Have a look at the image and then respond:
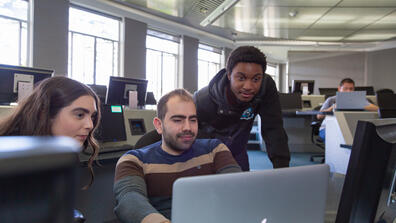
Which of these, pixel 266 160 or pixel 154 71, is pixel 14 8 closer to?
pixel 154 71

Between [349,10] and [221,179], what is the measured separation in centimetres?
669

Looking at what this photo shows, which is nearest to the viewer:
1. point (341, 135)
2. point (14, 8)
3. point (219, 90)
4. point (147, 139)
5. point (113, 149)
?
point (147, 139)

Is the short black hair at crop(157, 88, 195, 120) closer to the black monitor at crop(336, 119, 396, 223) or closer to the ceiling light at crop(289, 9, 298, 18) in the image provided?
the black monitor at crop(336, 119, 396, 223)

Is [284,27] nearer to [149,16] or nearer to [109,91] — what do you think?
[149,16]

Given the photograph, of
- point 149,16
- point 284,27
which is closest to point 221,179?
point 149,16

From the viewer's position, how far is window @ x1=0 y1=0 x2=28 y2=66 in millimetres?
4855

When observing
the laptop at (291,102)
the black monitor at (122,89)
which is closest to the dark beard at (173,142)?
the black monitor at (122,89)

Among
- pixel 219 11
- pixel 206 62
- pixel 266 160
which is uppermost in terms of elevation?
pixel 219 11

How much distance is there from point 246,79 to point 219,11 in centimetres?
503

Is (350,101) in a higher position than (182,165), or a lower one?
higher

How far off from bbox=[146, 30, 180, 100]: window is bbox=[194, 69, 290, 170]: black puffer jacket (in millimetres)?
6068

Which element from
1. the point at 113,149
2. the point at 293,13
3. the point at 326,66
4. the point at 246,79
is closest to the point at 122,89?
the point at 113,149

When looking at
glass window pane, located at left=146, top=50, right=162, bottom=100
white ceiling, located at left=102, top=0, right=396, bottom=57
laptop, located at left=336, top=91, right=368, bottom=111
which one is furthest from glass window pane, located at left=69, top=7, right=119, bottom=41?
laptop, located at left=336, top=91, right=368, bottom=111

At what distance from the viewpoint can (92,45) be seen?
6312 mm
